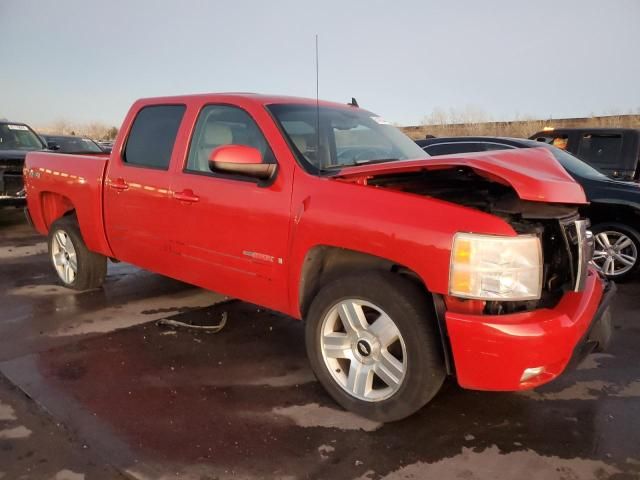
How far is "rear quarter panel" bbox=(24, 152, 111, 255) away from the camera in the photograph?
4641 millimetres

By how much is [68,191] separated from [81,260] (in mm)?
685

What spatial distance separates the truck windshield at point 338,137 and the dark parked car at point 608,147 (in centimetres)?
486

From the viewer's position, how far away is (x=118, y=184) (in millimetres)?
4359

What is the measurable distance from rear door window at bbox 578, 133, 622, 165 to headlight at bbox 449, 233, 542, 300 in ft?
21.1

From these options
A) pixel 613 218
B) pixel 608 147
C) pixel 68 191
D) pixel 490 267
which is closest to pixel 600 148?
pixel 608 147

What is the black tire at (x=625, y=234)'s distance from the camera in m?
5.92

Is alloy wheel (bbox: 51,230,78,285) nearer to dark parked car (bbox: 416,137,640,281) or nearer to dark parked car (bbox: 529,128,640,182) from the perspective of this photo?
dark parked car (bbox: 416,137,640,281)

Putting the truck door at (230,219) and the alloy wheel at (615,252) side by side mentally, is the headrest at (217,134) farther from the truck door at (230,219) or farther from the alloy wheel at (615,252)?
the alloy wheel at (615,252)

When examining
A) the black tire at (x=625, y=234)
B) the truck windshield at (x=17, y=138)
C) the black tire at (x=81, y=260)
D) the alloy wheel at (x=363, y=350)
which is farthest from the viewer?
the truck windshield at (x=17, y=138)

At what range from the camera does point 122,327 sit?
14.2 ft

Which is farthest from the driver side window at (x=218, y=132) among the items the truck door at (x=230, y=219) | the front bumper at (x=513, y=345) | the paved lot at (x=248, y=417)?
the front bumper at (x=513, y=345)

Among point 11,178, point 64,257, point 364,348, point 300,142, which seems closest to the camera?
point 364,348

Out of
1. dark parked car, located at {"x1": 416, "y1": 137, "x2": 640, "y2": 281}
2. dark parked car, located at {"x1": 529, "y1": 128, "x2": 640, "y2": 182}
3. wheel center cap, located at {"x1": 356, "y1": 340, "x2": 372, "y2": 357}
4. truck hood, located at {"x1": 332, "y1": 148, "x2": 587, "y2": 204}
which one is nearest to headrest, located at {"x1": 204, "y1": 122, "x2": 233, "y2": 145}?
truck hood, located at {"x1": 332, "y1": 148, "x2": 587, "y2": 204}

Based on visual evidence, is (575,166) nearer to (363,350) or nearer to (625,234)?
(625,234)
